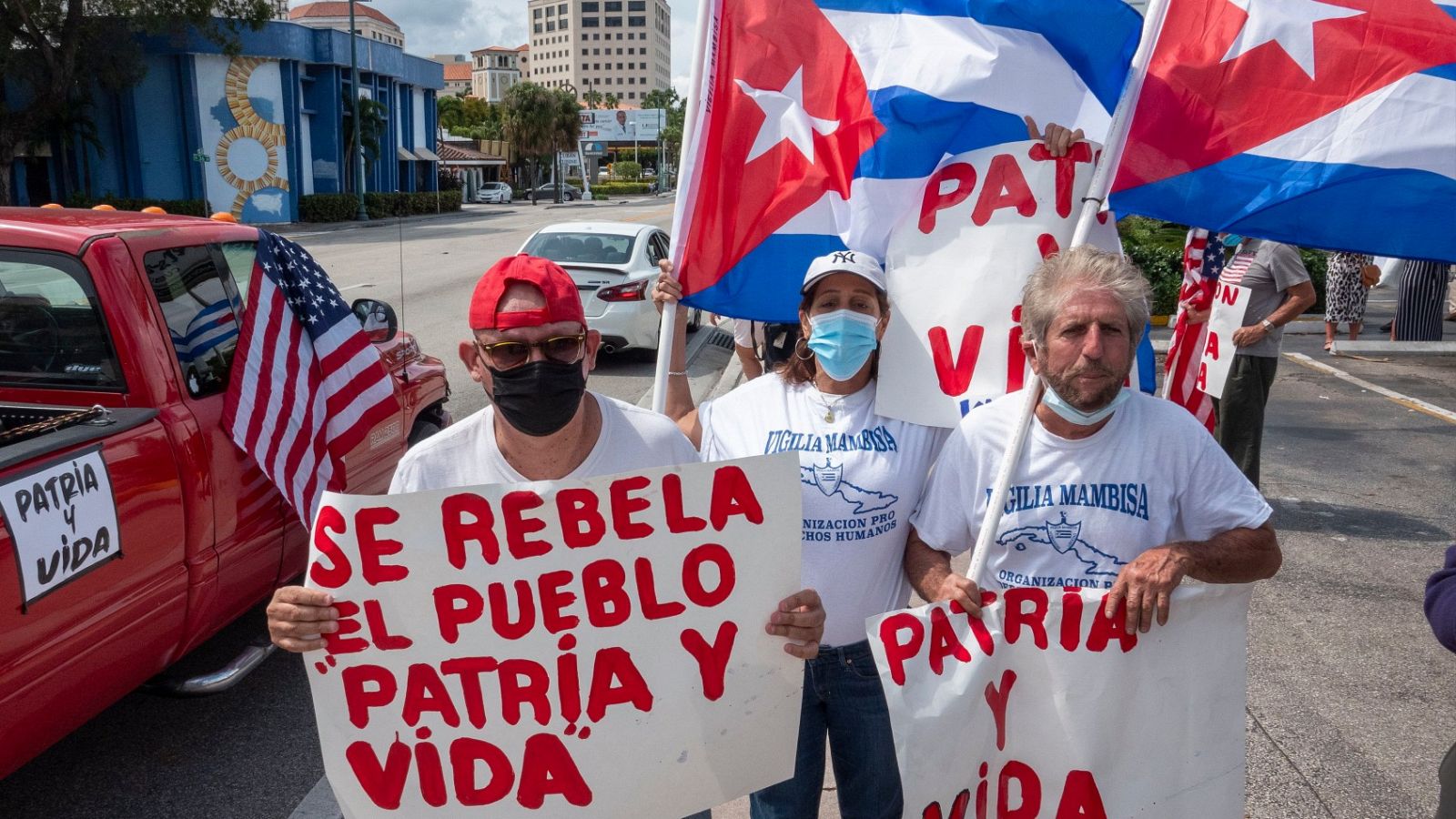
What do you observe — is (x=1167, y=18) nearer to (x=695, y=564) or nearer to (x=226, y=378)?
(x=695, y=564)

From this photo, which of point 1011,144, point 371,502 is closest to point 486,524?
point 371,502

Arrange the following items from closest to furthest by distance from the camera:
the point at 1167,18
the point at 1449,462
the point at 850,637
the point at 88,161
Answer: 1. the point at 850,637
2. the point at 1167,18
3. the point at 1449,462
4. the point at 88,161

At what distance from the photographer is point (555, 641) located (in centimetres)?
253

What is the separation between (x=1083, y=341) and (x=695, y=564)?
39.3 inches

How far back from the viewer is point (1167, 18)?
10.2ft

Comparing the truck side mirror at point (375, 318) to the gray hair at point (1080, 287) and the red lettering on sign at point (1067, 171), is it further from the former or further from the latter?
the gray hair at point (1080, 287)

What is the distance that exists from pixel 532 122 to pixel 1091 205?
83.6 m

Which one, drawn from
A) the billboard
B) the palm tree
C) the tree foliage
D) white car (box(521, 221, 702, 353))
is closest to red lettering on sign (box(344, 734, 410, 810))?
white car (box(521, 221, 702, 353))

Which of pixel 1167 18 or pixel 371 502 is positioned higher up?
pixel 1167 18

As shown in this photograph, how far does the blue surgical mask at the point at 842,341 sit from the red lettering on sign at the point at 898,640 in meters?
0.62

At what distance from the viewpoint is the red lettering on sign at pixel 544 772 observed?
254 cm

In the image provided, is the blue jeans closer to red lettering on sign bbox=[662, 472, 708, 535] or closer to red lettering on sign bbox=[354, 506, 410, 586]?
red lettering on sign bbox=[662, 472, 708, 535]

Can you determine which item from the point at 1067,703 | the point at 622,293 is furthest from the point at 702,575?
the point at 622,293

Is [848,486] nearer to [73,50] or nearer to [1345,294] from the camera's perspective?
[1345,294]
